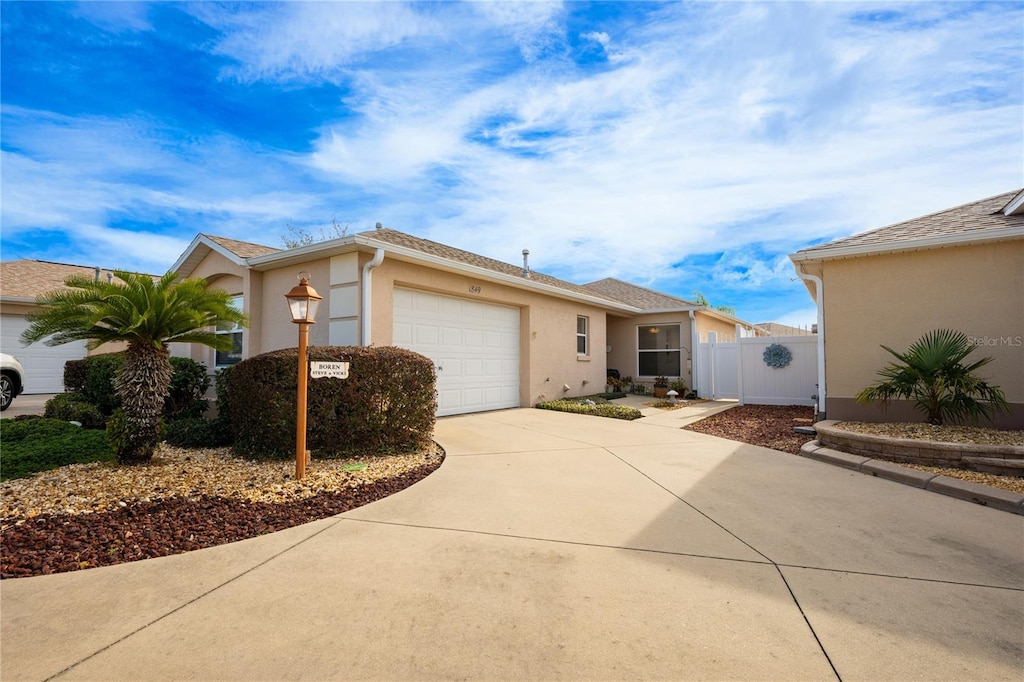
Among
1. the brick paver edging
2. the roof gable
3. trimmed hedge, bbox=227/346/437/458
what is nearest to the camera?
the brick paver edging

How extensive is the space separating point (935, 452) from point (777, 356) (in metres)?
6.91

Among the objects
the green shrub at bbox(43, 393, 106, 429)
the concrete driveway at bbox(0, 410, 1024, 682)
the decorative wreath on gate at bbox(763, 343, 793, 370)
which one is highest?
the decorative wreath on gate at bbox(763, 343, 793, 370)

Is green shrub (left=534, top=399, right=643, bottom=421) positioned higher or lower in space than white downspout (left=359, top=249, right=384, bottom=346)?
lower

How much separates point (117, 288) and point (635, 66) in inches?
306

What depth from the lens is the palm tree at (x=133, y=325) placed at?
4.80 metres

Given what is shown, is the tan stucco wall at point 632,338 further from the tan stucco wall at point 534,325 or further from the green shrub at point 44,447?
the green shrub at point 44,447

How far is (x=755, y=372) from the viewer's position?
12273 millimetres

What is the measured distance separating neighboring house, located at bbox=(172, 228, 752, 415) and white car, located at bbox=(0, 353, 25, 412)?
12.3ft

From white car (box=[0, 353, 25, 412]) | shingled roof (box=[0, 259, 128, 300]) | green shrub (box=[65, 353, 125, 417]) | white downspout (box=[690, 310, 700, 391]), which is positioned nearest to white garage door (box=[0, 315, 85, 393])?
shingled roof (box=[0, 259, 128, 300])

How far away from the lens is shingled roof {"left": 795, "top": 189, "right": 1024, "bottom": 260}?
6623mm

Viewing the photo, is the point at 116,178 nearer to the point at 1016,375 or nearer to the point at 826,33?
the point at 826,33

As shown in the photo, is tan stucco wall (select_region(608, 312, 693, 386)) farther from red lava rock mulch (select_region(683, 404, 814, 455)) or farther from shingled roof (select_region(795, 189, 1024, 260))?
shingled roof (select_region(795, 189, 1024, 260))

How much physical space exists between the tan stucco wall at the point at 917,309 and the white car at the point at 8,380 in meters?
17.2

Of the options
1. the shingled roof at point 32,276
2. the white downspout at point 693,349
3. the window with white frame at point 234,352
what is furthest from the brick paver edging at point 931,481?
the shingled roof at point 32,276
